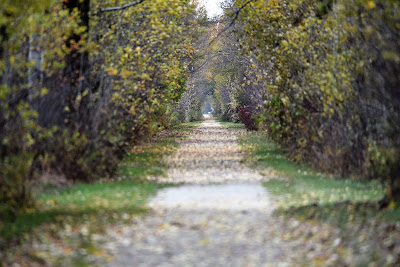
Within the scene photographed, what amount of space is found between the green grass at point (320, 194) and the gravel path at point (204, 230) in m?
0.45

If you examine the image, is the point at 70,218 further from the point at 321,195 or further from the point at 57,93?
the point at 321,195

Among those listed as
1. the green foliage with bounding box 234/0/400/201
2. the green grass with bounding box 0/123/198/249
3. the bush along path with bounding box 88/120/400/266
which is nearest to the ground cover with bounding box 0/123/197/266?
the green grass with bounding box 0/123/198/249

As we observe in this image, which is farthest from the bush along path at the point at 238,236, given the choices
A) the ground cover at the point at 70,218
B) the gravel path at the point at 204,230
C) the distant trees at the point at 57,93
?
the distant trees at the point at 57,93

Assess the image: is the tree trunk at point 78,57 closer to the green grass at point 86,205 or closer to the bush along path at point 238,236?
the green grass at point 86,205

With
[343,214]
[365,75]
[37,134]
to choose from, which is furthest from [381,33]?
[37,134]

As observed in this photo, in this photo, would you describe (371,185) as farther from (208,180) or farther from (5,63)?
(5,63)

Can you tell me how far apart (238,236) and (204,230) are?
23.9 inches

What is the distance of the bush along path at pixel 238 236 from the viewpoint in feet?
25.7

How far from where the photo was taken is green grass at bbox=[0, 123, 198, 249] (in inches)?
363

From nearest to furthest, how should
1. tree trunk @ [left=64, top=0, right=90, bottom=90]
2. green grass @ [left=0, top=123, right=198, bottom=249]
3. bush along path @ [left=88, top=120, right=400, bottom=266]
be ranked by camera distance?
bush along path @ [left=88, top=120, right=400, bottom=266] < green grass @ [left=0, top=123, right=198, bottom=249] < tree trunk @ [left=64, top=0, right=90, bottom=90]

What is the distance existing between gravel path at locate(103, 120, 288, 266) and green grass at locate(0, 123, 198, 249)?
17.3 inches

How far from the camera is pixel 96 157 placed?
15.5m

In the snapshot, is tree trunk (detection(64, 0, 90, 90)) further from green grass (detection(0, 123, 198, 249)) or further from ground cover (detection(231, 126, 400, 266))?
ground cover (detection(231, 126, 400, 266))

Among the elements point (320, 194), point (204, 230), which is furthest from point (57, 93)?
point (204, 230)
